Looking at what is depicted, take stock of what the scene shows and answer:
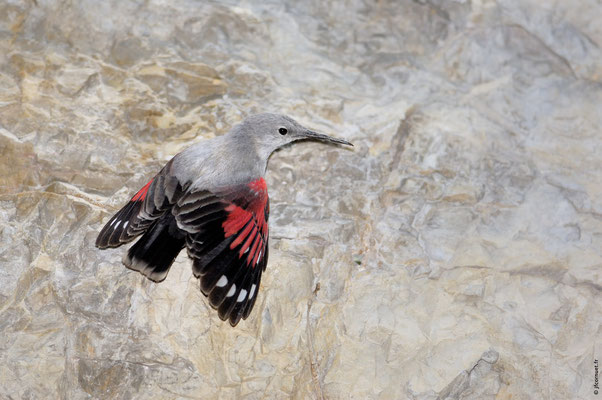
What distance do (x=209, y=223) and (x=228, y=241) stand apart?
14cm

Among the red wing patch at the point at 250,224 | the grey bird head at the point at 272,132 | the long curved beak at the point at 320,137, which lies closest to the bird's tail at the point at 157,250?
the red wing patch at the point at 250,224

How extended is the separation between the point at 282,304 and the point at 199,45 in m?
2.18

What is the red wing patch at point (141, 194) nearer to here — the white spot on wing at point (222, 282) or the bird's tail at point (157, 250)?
the bird's tail at point (157, 250)

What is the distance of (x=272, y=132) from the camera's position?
3.93m

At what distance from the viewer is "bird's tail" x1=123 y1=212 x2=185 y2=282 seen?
10.8 ft

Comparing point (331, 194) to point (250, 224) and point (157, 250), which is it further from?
point (157, 250)

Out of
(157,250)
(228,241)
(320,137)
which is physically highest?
(320,137)

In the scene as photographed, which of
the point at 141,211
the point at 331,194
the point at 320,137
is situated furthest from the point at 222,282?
the point at 320,137

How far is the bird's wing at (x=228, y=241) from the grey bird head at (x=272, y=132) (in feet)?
1.39

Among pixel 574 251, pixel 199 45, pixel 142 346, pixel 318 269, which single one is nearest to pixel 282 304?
pixel 318 269

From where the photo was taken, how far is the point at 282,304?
11.1 ft

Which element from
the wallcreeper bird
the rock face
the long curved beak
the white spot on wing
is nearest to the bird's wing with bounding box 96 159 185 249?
the wallcreeper bird

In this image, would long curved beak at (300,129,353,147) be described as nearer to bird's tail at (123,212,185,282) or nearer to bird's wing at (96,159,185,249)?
bird's wing at (96,159,185,249)

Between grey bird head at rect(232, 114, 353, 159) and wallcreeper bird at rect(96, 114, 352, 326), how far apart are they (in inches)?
2.9
